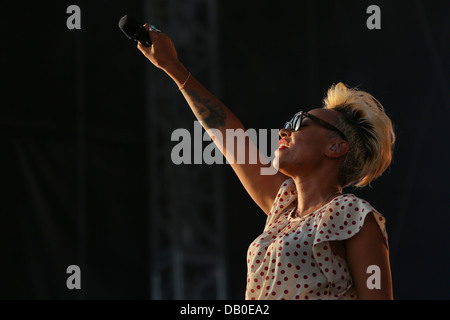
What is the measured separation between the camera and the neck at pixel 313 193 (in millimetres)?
2023

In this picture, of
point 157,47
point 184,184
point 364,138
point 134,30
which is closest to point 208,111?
point 157,47

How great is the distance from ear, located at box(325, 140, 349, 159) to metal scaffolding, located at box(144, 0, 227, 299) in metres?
2.42

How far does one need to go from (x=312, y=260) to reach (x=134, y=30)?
87cm

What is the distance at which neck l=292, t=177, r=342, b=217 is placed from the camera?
202 centimetres

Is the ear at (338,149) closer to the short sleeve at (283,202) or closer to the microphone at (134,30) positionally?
the short sleeve at (283,202)

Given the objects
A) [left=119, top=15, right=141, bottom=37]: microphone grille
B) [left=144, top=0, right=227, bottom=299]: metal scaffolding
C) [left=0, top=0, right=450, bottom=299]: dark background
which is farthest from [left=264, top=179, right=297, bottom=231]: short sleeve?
[left=144, top=0, right=227, bottom=299]: metal scaffolding

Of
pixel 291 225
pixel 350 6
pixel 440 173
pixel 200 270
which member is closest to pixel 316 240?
pixel 291 225

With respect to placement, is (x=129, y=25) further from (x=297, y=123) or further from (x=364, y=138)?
(x=364, y=138)

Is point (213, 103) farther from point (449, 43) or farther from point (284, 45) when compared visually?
point (284, 45)

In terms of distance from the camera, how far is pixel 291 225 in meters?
2.00

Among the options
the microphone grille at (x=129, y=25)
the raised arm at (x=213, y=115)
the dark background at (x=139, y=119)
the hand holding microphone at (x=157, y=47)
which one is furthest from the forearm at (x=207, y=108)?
the dark background at (x=139, y=119)

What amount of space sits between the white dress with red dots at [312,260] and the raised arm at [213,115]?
14.1 inches

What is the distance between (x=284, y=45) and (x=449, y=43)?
129 cm

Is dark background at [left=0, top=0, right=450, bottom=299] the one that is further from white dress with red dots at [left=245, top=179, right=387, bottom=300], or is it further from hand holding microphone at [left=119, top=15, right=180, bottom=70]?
white dress with red dots at [left=245, top=179, right=387, bottom=300]
